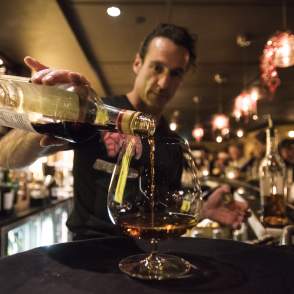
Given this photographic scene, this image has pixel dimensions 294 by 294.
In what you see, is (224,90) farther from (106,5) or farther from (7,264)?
(7,264)

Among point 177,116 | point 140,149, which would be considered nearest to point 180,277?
point 140,149

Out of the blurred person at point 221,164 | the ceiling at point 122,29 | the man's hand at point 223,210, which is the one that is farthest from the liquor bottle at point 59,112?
the blurred person at point 221,164

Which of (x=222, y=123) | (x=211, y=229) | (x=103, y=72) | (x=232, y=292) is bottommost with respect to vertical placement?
(x=211, y=229)

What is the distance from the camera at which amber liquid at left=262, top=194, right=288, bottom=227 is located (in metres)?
1.47

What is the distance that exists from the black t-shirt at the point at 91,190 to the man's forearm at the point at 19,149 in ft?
0.44

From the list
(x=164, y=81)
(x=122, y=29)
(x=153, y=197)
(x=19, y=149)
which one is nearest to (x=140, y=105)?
(x=164, y=81)

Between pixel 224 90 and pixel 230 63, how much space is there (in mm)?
1785

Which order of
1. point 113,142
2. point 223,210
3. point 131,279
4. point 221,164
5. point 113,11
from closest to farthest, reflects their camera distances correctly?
point 131,279
point 113,142
point 223,210
point 113,11
point 221,164

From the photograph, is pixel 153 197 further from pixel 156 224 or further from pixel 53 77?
pixel 53 77

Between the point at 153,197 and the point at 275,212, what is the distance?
36.8 inches

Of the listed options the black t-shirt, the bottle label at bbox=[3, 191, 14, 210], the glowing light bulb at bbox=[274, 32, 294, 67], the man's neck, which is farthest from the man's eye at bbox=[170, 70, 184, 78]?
the bottle label at bbox=[3, 191, 14, 210]

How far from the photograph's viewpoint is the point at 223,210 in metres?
1.15

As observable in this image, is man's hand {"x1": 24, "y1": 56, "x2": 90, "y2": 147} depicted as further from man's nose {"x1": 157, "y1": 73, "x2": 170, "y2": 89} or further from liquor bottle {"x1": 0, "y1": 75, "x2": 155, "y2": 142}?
man's nose {"x1": 157, "y1": 73, "x2": 170, "y2": 89}

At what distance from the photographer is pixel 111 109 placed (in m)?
0.90
